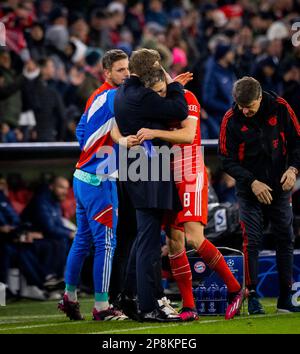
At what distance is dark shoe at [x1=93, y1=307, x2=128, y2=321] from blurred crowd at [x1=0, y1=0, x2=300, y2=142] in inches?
164

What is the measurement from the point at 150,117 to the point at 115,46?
916cm

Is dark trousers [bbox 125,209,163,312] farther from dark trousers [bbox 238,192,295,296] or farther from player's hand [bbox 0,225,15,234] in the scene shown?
player's hand [bbox 0,225,15,234]

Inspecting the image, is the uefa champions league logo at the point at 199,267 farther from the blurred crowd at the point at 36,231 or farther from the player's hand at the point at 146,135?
the blurred crowd at the point at 36,231

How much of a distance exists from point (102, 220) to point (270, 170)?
4.82 ft

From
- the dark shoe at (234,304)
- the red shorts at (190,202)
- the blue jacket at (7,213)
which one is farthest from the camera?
the blue jacket at (7,213)

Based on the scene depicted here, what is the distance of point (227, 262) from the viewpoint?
31.0 ft

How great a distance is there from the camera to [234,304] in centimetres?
873

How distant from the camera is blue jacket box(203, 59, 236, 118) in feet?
48.5

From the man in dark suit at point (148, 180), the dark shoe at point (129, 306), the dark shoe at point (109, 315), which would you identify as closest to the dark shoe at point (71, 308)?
the dark shoe at point (109, 315)

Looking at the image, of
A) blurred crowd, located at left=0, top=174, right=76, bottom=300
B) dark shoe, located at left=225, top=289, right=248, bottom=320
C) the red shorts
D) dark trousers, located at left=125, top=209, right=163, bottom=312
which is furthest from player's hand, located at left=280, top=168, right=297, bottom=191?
blurred crowd, located at left=0, top=174, right=76, bottom=300

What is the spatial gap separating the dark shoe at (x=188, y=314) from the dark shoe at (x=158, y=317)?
0.27ft

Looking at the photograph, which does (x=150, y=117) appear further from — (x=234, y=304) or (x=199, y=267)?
(x=199, y=267)

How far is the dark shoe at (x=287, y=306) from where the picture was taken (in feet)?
30.1
